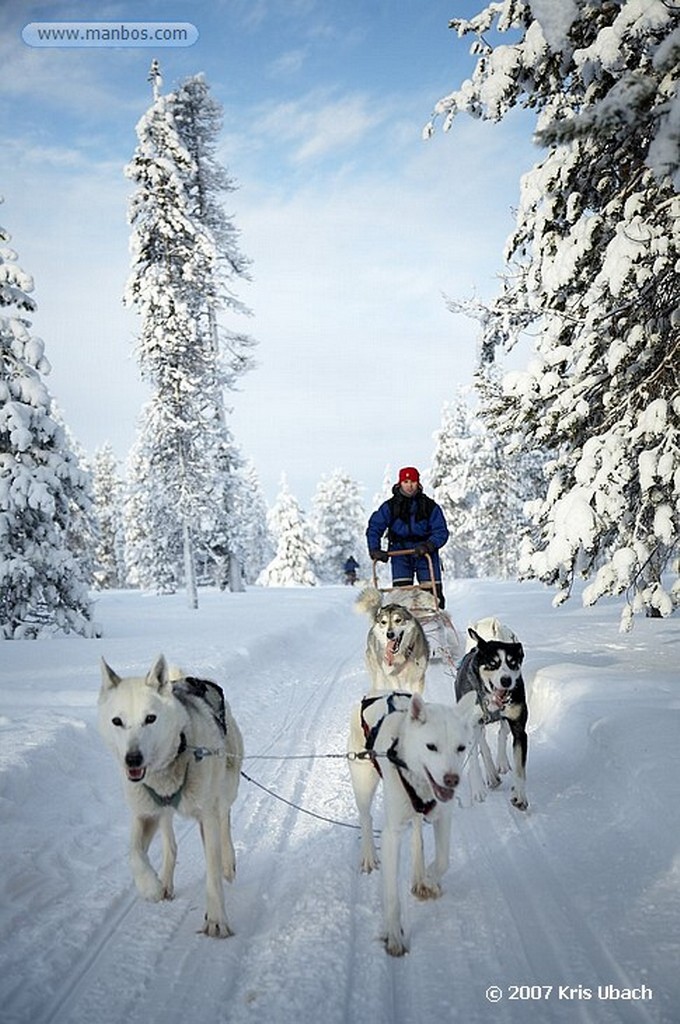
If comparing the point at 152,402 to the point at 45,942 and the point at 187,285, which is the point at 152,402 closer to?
the point at 187,285

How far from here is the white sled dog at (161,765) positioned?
336 cm

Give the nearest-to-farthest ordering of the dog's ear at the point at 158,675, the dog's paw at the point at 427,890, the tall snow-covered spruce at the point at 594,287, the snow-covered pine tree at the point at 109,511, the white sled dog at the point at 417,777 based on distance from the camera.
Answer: the white sled dog at the point at 417,777, the dog's ear at the point at 158,675, the dog's paw at the point at 427,890, the tall snow-covered spruce at the point at 594,287, the snow-covered pine tree at the point at 109,511

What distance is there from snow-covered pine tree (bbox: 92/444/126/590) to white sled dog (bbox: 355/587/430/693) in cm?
4667

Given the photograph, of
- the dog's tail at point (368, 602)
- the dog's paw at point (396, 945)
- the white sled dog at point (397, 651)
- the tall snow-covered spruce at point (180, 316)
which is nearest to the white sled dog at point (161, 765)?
the dog's paw at point (396, 945)

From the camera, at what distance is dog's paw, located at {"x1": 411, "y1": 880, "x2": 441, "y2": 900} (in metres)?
3.67

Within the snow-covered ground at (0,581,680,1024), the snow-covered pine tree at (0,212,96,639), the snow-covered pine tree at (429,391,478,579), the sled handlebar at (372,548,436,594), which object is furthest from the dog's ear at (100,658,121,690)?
the snow-covered pine tree at (429,391,478,579)

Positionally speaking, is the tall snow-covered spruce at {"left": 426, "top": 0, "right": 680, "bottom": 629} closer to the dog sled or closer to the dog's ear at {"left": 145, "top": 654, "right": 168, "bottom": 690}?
the dog sled

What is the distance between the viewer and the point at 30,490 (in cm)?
1343

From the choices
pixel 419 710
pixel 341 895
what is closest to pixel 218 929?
pixel 341 895

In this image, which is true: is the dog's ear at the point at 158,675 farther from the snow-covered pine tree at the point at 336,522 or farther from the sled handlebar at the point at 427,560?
the snow-covered pine tree at the point at 336,522

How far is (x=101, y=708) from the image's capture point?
11.6 ft

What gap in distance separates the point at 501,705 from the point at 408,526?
428cm

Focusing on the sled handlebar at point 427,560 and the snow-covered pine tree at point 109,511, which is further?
the snow-covered pine tree at point 109,511

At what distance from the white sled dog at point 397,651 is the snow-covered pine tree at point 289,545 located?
43.3 metres
